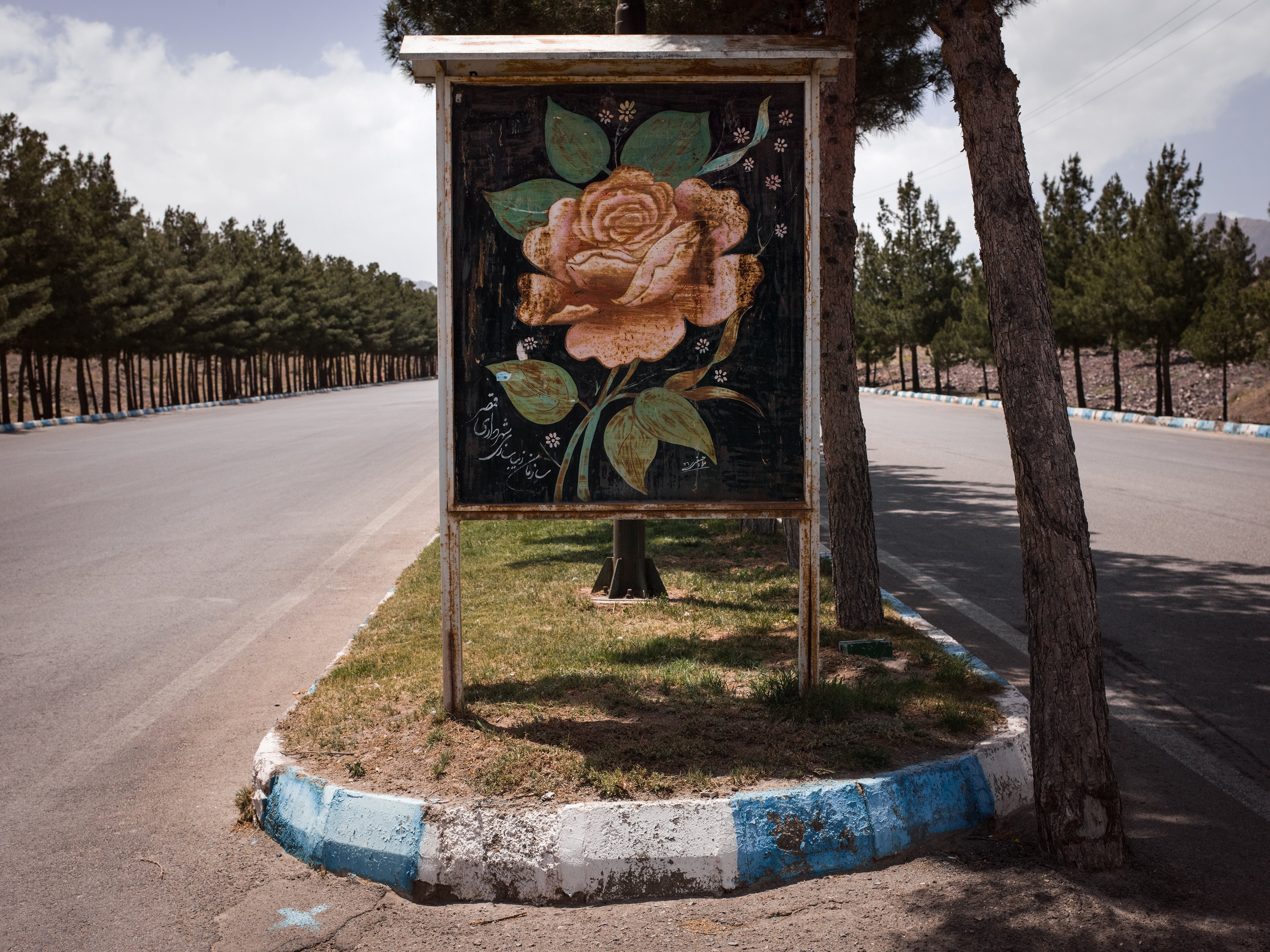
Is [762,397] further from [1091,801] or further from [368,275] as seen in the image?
[368,275]

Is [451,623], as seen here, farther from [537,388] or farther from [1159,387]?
[1159,387]

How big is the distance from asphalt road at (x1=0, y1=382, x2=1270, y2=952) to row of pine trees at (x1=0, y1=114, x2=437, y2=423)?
69.1ft

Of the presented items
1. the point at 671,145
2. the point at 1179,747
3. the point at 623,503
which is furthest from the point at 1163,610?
the point at 671,145

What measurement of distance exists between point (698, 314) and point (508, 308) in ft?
2.70

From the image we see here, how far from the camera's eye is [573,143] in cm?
436

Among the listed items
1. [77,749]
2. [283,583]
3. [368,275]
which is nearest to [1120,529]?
[283,583]

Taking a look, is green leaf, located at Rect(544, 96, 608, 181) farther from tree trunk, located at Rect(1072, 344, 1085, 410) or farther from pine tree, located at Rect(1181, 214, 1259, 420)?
tree trunk, located at Rect(1072, 344, 1085, 410)

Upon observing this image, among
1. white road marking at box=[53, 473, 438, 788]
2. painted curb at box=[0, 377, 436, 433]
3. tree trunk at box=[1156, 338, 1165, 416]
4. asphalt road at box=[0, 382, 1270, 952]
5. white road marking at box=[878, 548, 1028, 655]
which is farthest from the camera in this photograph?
tree trunk at box=[1156, 338, 1165, 416]

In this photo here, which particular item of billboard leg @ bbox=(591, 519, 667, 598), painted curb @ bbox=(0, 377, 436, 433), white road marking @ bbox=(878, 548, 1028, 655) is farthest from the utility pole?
painted curb @ bbox=(0, 377, 436, 433)

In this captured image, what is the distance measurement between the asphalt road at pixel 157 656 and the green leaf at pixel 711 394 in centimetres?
243

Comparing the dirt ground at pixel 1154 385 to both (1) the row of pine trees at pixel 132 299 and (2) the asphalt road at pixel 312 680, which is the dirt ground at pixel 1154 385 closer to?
(2) the asphalt road at pixel 312 680

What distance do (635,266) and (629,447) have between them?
0.79 metres

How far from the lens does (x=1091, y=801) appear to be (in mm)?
3277

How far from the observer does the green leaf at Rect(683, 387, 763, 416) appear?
14.6 feet
